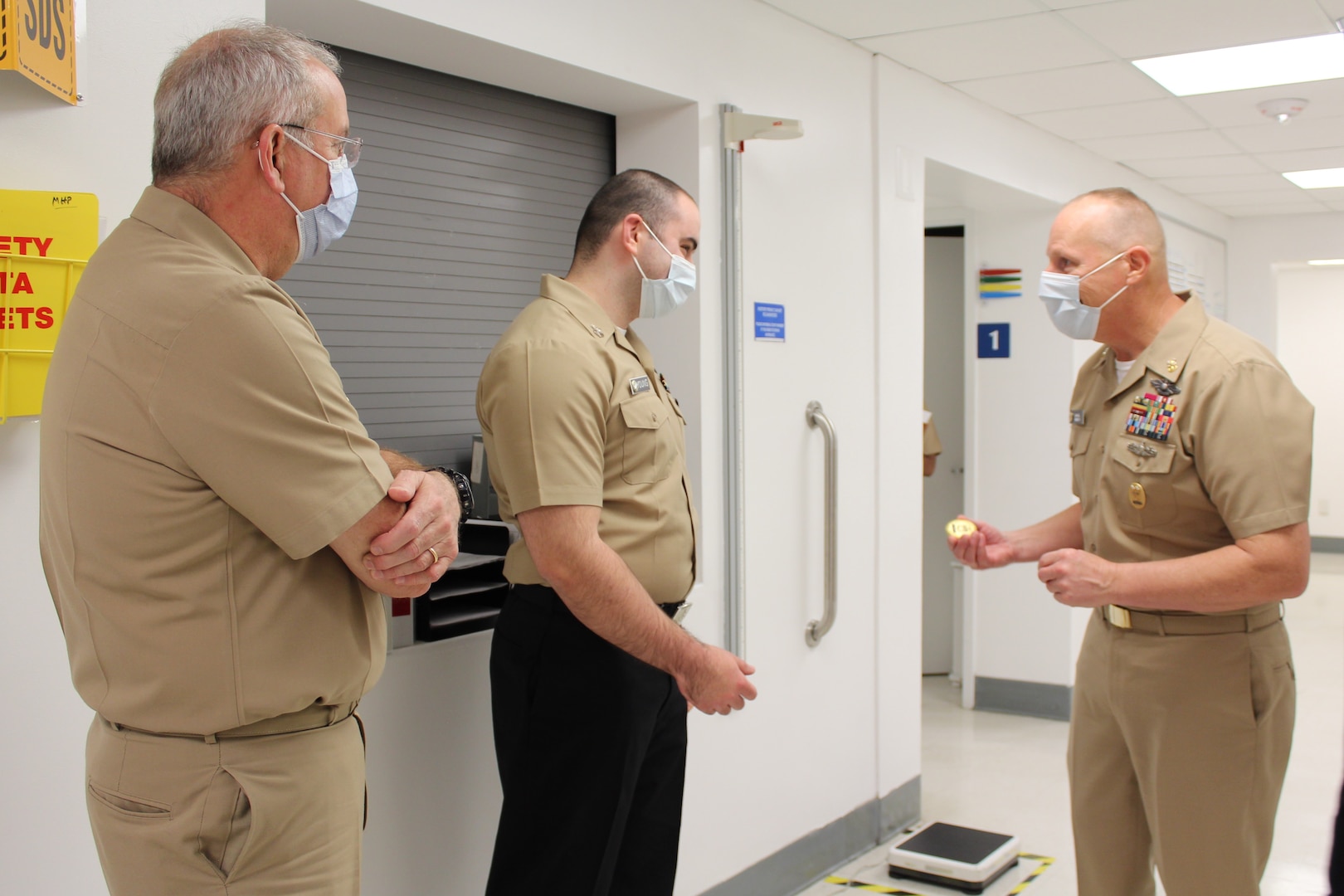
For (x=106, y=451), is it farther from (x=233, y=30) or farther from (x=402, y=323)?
(x=402, y=323)

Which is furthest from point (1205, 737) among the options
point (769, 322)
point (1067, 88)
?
point (1067, 88)

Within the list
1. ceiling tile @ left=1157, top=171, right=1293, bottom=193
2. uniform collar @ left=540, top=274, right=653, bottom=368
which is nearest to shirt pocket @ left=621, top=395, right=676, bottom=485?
uniform collar @ left=540, top=274, right=653, bottom=368

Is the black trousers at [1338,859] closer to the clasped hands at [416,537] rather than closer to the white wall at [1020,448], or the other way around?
the clasped hands at [416,537]

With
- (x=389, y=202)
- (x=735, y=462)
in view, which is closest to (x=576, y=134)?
(x=389, y=202)

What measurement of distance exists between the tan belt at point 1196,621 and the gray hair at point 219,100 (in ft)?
5.93

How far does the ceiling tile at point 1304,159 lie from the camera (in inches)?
224

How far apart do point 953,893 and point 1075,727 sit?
1.14 meters

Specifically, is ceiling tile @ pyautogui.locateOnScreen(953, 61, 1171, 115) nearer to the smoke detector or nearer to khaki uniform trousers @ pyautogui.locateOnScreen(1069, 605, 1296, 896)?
the smoke detector

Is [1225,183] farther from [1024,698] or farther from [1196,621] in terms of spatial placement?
[1196,621]

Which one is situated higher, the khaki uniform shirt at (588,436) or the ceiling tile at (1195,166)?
the ceiling tile at (1195,166)

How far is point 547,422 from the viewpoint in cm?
196

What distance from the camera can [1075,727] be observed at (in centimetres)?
246

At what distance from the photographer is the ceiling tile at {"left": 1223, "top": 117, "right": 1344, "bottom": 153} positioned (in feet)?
16.6

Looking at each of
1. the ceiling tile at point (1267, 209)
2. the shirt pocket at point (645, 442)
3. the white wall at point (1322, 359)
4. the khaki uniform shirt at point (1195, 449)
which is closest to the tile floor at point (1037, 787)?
the khaki uniform shirt at point (1195, 449)
